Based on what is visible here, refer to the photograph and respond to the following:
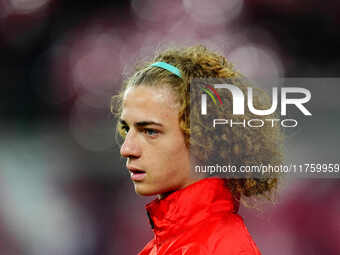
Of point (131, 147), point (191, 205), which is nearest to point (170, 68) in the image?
point (131, 147)

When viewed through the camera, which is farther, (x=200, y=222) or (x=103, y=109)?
(x=103, y=109)

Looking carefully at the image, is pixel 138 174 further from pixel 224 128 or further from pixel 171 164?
pixel 224 128

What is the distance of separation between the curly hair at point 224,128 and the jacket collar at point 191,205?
0.07 meters

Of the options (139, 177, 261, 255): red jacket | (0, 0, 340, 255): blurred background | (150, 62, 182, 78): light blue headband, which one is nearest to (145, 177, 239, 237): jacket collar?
(139, 177, 261, 255): red jacket

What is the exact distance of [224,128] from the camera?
1.20 meters

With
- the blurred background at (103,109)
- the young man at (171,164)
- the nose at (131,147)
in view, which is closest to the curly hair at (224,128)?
the young man at (171,164)

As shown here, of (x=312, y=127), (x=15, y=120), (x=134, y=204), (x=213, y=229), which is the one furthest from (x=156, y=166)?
(x=15, y=120)

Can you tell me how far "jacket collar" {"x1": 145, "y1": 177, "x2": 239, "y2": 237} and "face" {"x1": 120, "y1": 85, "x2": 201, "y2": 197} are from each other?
30 millimetres

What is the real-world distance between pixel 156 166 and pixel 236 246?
0.27 meters

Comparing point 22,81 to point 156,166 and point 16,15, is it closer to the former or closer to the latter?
point 16,15

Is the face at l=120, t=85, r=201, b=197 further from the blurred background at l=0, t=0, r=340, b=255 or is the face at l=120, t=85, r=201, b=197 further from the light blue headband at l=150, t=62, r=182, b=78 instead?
the blurred background at l=0, t=0, r=340, b=255

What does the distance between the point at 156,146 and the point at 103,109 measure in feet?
10.9

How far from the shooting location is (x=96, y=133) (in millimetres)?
4180

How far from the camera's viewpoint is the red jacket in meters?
1.02
